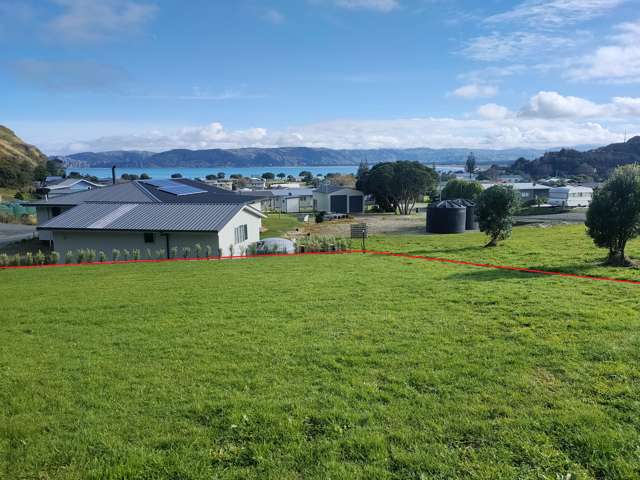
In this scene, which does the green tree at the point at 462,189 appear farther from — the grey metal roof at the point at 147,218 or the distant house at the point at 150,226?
the grey metal roof at the point at 147,218

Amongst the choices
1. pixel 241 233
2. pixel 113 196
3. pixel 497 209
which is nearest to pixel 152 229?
pixel 241 233

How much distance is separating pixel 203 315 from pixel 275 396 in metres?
4.26

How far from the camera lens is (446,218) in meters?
40.4

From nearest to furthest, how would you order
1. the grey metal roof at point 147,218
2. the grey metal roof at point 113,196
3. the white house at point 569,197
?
the grey metal roof at point 147,218, the grey metal roof at point 113,196, the white house at point 569,197

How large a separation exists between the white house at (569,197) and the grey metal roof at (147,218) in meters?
66.4

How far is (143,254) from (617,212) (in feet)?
67.2

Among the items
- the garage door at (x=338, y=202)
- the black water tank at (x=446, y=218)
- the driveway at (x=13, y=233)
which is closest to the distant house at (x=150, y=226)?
the driveway at (x=13, y=233)

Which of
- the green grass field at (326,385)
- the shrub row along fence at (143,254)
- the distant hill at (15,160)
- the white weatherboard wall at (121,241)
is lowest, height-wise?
the green grass field at (326,385)

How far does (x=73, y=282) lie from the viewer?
44.8ft

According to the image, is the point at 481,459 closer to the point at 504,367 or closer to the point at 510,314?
the point at 504,367

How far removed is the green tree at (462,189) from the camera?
193 feet

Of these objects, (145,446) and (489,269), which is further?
(489,269)

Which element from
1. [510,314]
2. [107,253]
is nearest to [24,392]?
[510,314]

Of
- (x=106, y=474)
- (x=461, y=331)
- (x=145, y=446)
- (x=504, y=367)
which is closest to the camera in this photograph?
(x=106, y=474)
